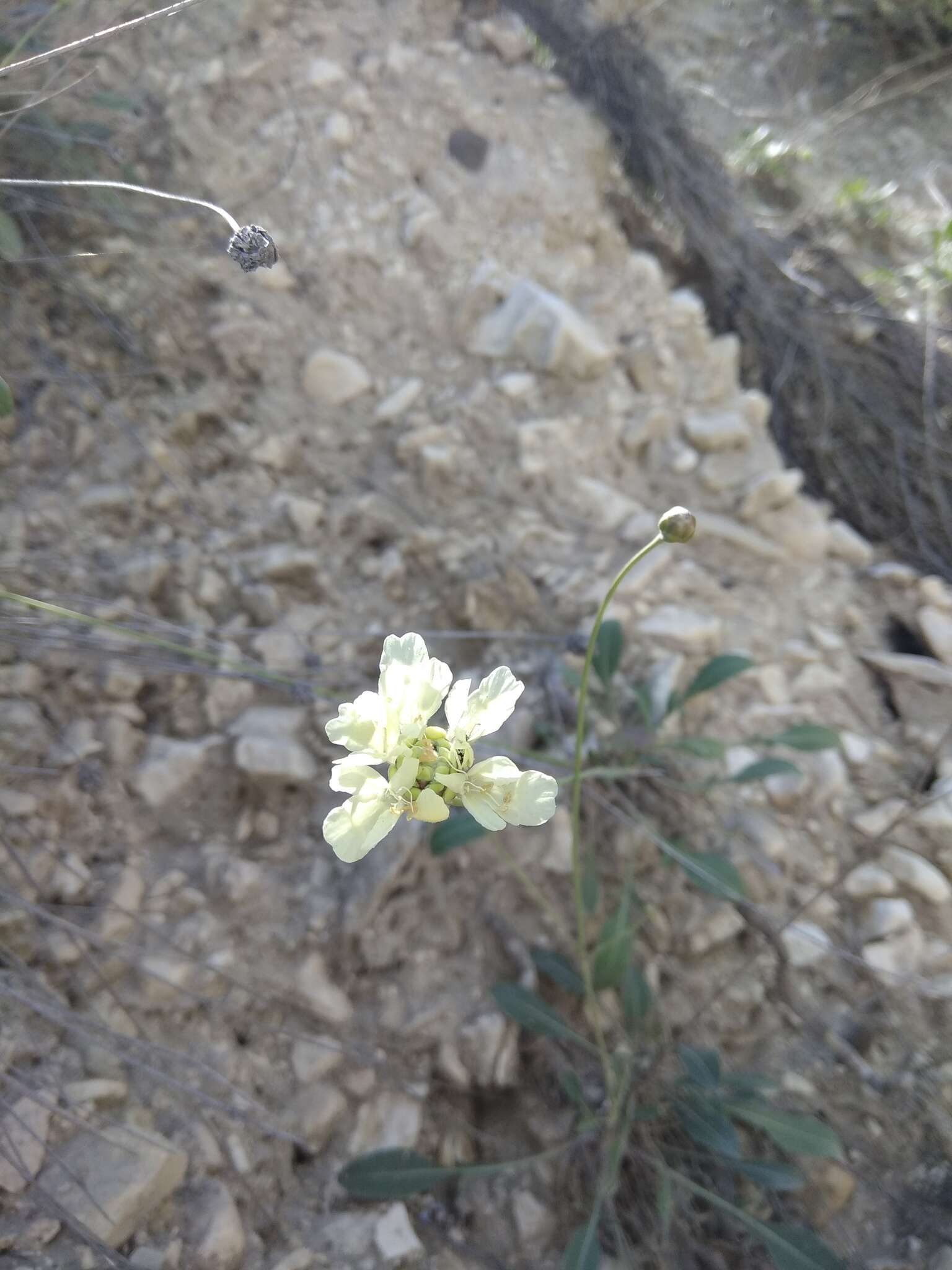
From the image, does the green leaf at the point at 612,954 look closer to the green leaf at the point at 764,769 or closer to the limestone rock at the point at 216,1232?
the green leaf at the point at 764,769

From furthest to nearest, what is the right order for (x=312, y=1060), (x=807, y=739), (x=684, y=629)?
1. (x=684, y=629)
2. (x=807, y=739)
3. (x=312, y=1060)

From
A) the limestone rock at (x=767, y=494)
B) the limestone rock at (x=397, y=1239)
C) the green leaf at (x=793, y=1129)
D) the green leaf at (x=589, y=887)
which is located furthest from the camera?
the limestone rock at (x=767, y=494)

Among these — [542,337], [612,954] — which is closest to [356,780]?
[612,954]

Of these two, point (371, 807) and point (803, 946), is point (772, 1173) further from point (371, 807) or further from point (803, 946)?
point (371, 807)

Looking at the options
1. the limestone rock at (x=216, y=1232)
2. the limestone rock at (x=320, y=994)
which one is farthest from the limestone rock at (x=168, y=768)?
the limestone rock at (x=216, y=1232)

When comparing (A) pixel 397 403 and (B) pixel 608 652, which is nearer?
(B) pixel 608 652

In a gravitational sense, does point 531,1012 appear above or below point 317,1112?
above

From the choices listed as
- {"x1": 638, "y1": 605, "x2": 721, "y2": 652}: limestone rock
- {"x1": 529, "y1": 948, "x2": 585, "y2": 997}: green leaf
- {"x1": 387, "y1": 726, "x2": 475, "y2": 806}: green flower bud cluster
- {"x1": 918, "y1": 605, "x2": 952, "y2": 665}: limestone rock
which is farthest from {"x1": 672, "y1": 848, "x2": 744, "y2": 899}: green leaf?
{"x1": 918, "y1": 605, "x2": 952, "y2": 665}: limestone rock

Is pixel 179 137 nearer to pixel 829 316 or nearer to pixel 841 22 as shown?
pixel 829 316
